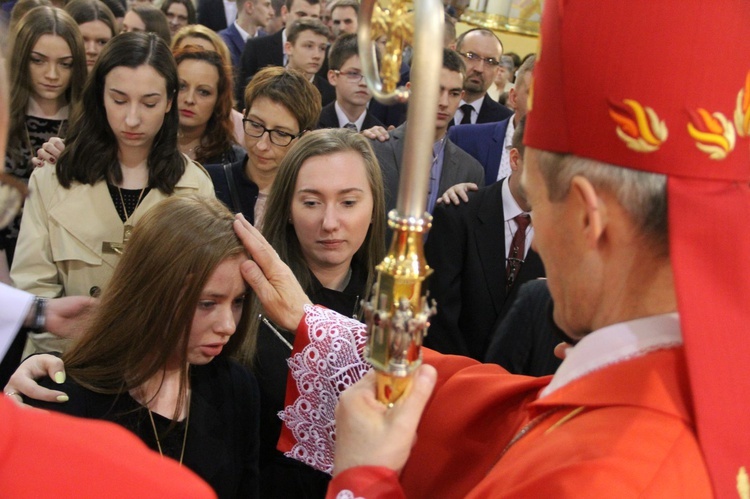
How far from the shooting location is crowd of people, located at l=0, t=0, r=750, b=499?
127 centimetres

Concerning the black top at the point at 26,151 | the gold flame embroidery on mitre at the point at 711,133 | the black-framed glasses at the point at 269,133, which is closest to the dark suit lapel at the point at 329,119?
the black-framed glasses at the point at 269,133

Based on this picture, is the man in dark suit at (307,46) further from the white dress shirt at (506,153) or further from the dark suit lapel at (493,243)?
the dark suit lapel at (493,243)

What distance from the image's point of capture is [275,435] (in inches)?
109

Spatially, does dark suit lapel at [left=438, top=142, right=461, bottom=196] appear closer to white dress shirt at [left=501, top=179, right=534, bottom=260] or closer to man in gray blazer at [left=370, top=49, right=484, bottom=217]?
man in gray blazer at [left=370, top=49, right=484, bottom=217]

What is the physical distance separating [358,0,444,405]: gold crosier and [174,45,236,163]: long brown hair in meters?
3.25

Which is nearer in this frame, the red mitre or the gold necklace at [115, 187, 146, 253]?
the red mitre

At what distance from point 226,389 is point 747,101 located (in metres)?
1.66

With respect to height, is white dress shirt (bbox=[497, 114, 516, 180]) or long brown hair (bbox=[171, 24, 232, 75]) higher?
long brown hair (bbox=[171, 24, 232, 75])

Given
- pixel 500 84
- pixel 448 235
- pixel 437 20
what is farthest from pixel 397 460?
pixel 500 84

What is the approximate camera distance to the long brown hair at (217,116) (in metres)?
4.51

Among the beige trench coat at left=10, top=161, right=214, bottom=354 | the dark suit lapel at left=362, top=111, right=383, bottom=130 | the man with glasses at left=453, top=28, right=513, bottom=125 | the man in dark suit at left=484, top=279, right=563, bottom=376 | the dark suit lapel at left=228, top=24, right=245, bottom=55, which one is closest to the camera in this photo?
the man in dark suit at left=484, top=279, right=563, bottom=376

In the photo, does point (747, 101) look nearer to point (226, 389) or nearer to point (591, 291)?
point (591, 291)

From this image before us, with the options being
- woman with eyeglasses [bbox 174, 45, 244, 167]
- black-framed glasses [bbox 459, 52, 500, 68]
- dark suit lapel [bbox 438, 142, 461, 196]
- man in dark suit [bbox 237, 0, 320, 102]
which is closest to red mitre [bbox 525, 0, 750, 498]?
woman with eyeglasses [bbox 174, 45, 244, 167]

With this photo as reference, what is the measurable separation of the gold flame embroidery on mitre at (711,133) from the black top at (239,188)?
2786mm
